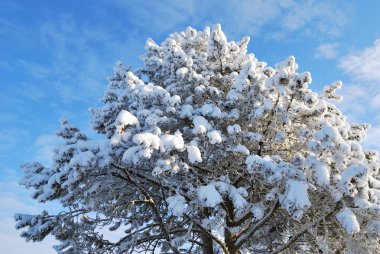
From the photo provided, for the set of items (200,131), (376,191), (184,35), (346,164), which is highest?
(184,35)

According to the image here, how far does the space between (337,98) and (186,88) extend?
445 centimetres

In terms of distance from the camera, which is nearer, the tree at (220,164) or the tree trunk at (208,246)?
the tree at (220,164)

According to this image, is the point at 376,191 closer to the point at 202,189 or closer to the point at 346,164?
the point at 346,164

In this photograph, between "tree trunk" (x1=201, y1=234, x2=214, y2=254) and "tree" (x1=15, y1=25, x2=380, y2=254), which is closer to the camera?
"tree" (x1=15, y1=25, x2=380, y2=254)

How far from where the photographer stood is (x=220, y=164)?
11.1m

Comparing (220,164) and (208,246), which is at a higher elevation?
(220,164)

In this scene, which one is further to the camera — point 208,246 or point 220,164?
point 208,246

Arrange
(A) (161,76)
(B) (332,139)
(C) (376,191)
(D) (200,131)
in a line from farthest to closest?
1. (A) (161,76)
2. (D) (200,131)
3. (C) (376,191)
4. (B) (332,139)

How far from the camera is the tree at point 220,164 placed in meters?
8.39

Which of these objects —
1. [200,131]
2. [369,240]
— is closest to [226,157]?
[200,131]

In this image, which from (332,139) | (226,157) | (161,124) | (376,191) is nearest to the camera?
(332,139)

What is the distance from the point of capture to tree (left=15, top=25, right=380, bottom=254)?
8.39 meters

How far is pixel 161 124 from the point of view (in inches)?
392

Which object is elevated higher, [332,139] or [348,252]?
[332,139]
